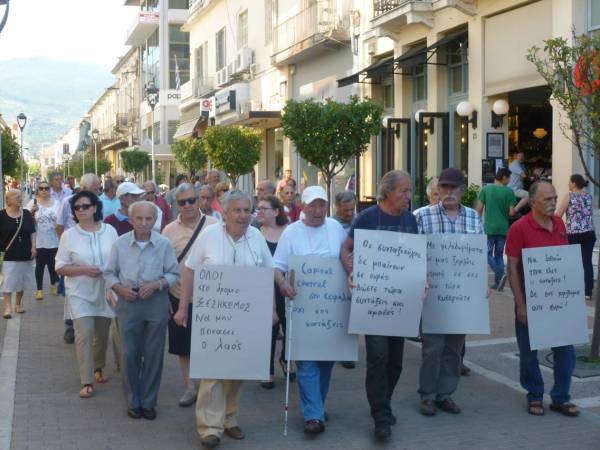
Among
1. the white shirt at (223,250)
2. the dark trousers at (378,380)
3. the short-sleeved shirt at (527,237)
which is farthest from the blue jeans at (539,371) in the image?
the white shirt at (223,250)

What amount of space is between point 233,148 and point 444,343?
22.5 meters

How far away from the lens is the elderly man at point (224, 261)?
19.4 feet

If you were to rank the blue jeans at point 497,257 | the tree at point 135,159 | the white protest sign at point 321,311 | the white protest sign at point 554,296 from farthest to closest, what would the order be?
the tree at point 135,159
the blue jeans at point 497,257
the white protest sign at point 554,296
the white protest sign at point 321,311

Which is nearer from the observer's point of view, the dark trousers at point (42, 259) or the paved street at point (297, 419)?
the paved street at point (297, 419)

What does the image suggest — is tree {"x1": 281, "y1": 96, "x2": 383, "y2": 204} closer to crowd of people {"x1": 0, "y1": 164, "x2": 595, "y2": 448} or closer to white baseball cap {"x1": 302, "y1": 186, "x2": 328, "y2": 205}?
crowd of people {"x1": 0, "y1": 164, "x2": 595, "y2": 448}

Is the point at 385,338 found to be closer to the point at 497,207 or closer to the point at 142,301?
the point at 142,301

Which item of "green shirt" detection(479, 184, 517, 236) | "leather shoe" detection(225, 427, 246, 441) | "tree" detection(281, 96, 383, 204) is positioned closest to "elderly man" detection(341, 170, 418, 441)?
"leather shoe" detection(225, 427, 246, 441)

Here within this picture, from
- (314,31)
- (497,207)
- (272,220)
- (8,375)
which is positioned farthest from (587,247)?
(314,31)

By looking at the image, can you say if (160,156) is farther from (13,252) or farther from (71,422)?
(71,422)

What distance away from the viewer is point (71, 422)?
660 cm

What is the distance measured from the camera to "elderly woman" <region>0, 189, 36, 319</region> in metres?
11.6

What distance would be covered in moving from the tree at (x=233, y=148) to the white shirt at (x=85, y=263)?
21439mm

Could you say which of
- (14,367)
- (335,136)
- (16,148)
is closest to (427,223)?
(14,367)

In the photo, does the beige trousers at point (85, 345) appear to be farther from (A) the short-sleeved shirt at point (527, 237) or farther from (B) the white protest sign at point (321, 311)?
(A) the short-sleeved shirt at point (527, 237)
